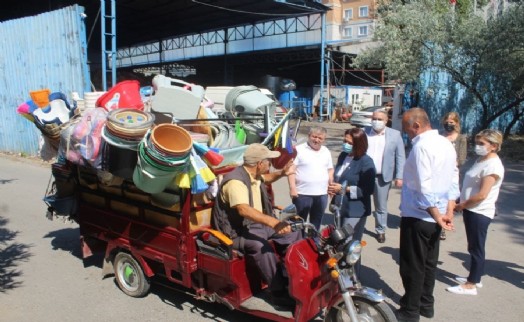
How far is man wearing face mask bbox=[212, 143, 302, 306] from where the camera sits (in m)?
3.71

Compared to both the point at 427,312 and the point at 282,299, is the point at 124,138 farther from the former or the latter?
the point at 427,312

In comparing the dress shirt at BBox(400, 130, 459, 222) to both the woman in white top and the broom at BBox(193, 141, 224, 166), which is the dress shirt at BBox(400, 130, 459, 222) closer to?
the woman in white top

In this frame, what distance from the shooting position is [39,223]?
23.0ft

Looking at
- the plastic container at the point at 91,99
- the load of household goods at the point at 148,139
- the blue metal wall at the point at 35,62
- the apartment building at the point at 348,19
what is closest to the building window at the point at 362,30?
the apartment building at the point at 348,19

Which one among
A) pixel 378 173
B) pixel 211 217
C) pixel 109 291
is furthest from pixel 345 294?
pixel 378 173

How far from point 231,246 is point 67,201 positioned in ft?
7.86

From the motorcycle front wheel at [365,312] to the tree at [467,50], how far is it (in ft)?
39.4

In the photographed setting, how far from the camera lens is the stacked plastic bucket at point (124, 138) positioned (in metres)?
3.64

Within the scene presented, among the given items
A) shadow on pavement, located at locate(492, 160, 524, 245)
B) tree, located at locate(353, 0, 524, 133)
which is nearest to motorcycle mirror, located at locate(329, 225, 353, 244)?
shadow on pavement, located at locate(492, 160, 524, 245)

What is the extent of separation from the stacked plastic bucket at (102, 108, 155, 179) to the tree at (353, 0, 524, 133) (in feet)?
40.6

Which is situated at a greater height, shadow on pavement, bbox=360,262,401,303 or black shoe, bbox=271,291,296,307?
black shoe, bbox=271,291,296,307

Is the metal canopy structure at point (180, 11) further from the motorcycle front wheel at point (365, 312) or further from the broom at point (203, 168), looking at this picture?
the motorcycle front wheel at point (365, 312)

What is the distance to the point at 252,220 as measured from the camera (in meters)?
3.65

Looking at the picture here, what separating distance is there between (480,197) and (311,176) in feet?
5.94
